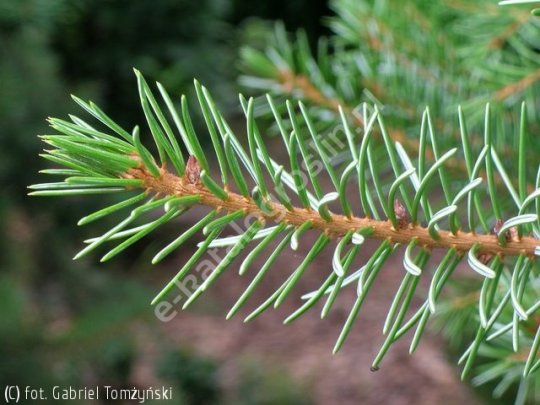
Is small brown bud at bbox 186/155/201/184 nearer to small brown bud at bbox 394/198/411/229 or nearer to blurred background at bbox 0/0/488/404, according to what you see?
small brown bud at bbox 394/198/411/229

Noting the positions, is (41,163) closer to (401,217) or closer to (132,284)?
(132,284)

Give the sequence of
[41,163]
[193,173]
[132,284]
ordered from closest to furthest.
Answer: [193,173] → [41,163] → [132,284]

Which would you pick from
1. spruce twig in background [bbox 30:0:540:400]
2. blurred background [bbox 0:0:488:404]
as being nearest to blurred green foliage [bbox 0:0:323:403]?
blurred background [bbox 0:0:488:404]

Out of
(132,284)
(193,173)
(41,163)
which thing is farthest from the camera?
(132,284)

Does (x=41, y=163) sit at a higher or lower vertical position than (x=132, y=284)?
higher

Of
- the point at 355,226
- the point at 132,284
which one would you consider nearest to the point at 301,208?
the point at 355,226

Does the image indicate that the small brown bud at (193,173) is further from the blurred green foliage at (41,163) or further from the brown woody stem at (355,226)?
the blurred green foliage at (41,163)

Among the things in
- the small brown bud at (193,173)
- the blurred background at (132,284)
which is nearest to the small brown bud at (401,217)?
the small brown bud at (193,173)
